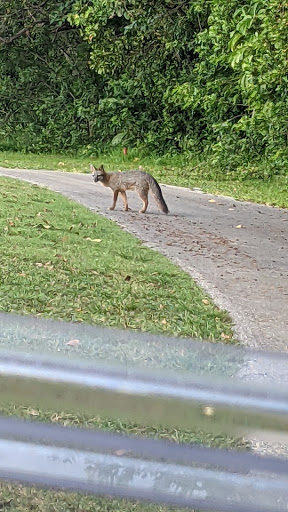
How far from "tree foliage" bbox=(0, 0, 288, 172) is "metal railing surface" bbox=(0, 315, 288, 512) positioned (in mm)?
11366

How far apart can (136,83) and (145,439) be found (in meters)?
16.8

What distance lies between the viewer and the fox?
9273 mm

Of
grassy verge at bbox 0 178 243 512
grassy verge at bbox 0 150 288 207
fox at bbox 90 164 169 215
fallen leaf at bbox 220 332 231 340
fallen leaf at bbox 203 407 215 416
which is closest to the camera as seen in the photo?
fallen leaf at bbox 203 407 215 416

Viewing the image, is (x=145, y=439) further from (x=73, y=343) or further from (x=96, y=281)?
(x=96, y=281)

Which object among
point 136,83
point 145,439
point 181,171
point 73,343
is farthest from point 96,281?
point 136,83

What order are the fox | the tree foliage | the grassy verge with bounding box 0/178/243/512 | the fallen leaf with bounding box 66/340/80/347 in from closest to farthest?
the fallen leaf with bounding box 66/340/80/347 → the grassy verge with bounding box 0/178/243/512 → the fox → the tree foliage

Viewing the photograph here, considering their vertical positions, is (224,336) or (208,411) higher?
(208,411)

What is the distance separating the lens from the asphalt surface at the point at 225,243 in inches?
225

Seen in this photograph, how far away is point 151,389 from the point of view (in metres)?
1.23

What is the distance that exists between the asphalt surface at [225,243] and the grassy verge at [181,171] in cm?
71

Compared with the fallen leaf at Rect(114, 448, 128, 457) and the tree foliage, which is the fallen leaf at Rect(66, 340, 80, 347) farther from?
the tree foliage

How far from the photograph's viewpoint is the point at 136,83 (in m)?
17.7

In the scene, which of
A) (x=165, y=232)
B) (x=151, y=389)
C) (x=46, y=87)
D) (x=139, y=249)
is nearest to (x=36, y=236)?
(x=139, y=249)

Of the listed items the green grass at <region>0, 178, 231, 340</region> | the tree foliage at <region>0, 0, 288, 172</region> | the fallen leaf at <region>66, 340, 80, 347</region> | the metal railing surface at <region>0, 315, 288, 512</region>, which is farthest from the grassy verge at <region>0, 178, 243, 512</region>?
the tree foliage at <region>0, 0, 288, 172</region>
